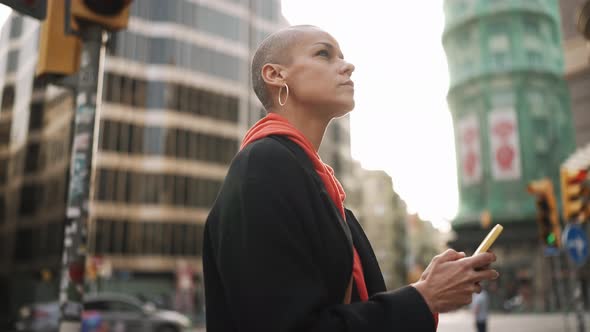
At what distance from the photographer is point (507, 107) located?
42.4m

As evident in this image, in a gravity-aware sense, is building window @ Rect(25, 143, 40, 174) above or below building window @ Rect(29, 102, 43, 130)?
below

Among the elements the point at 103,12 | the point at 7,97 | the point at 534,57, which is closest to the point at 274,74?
the point at 103,12

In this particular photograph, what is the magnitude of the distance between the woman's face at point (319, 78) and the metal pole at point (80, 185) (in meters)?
2.10

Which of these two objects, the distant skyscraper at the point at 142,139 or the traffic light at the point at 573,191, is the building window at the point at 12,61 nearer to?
the distant skyscraper at the point at 142,139

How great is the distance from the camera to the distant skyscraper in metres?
39.9

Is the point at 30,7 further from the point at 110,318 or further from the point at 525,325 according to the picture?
the point at 525,325

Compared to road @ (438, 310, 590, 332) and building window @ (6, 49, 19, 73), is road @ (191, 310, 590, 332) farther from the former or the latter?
building window @ (6, 49, 19, 73)

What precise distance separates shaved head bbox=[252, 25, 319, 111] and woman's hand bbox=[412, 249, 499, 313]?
32.3 inches

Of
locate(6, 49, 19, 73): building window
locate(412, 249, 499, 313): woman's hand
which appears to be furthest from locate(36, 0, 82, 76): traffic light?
locate(6, 49, 19, 73): building window

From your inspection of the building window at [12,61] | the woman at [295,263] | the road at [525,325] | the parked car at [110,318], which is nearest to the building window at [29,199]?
the building window at [12,61]

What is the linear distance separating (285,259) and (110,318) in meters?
15.5

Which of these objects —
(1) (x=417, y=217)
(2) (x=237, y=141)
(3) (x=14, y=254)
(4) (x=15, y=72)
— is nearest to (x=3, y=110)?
(4) (x=15, y=72)

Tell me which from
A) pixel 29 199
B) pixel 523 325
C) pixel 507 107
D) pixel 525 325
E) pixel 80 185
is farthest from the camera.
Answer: pixel 29 199

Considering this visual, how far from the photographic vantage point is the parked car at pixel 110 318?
1513 centimetres
